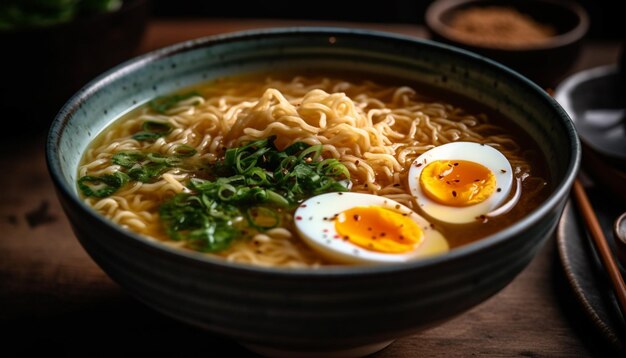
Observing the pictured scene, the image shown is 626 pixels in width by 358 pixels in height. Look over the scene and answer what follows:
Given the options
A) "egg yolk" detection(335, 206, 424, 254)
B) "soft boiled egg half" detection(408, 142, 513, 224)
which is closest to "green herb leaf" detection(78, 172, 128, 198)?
"egg yolk" detection(335, 206, 424, 254)

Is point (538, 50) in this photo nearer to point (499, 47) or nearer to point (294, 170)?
point (499, 47)

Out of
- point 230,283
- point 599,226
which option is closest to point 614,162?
point 599,226

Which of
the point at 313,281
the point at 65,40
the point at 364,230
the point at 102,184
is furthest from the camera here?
the point at 65,40

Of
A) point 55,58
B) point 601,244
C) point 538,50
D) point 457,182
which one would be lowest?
point 601,244

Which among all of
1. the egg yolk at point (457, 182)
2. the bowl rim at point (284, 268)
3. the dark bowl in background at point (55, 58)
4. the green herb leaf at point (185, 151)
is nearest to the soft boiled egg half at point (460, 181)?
the egg yolk at point (457, 182)

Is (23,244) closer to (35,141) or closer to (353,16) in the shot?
(35,141)

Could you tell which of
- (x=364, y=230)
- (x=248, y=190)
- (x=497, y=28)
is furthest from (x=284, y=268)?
(x=497, y=28)
